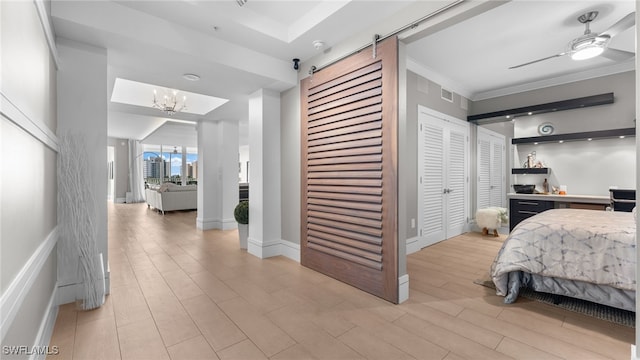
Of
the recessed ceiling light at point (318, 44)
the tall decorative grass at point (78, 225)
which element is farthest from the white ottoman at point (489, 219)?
the tall decorative grass at point (78, 225)

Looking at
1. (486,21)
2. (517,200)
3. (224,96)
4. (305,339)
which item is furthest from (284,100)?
(517,200)

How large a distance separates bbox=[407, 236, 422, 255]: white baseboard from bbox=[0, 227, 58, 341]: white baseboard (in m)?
3.54

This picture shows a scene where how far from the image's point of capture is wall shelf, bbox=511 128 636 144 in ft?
12.4

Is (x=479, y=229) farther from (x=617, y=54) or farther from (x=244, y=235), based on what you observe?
(x=244, y=235)

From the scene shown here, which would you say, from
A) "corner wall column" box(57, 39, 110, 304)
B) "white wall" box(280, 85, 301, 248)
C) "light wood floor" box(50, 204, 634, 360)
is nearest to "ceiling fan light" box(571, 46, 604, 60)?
"light wood floor" box(50, 204, 634, 360)

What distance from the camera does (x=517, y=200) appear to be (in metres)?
4.46

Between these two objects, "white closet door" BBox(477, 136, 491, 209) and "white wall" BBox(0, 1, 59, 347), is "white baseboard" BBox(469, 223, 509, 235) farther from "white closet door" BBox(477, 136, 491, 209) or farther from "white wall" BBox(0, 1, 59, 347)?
"white wall" BBox(0, 1, 59, 347)

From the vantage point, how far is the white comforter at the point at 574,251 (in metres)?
1.88

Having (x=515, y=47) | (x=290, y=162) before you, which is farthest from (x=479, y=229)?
(x=290, y=162)

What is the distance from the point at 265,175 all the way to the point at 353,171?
4.37 feet

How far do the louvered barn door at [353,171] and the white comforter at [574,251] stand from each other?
3.38ft

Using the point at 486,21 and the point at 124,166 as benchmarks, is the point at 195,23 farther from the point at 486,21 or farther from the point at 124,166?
the point at 124,166

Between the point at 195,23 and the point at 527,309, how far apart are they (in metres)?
3.73

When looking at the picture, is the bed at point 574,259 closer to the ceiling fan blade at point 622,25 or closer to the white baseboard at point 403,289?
the white baseboard at point 403,289
